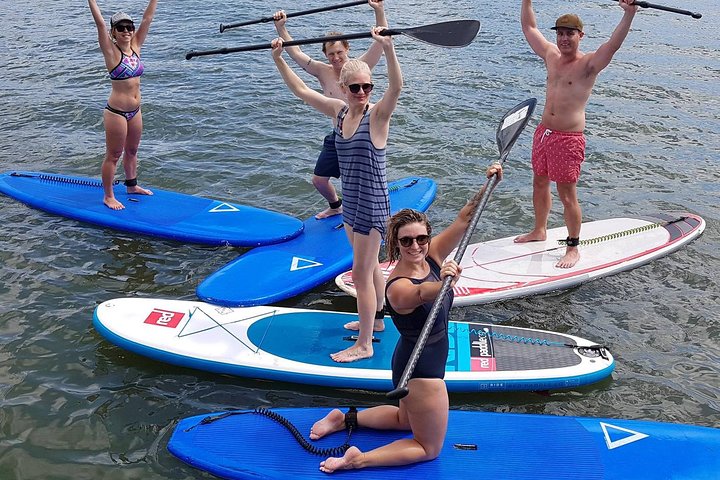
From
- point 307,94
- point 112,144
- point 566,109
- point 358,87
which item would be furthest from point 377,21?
point 112,144

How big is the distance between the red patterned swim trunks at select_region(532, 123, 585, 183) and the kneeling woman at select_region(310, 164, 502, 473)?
260 centimetres

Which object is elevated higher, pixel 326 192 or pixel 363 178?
pixel 363 178

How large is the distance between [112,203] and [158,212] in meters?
0.57

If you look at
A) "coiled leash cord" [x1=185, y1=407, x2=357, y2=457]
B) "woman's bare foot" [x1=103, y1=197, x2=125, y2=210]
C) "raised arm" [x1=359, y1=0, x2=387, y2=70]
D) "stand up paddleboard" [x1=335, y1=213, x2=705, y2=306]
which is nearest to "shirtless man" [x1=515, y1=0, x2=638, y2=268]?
"stand up paddleboard" [x1=335, y1=213, x2=705, y2=306]

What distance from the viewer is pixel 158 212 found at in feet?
26.3

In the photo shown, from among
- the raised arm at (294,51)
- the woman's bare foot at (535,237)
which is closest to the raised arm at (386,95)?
the raised arm at (294,51)

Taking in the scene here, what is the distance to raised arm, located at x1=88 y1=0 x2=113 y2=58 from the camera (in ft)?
23.5

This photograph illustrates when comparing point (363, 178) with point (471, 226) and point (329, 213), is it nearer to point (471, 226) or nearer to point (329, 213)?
point (471, 226)

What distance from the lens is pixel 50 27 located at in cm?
1609

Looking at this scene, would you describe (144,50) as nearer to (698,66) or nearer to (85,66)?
(85,66)

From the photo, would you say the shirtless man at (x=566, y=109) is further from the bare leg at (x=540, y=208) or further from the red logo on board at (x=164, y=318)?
the red logo on board at (x=164, y=318)

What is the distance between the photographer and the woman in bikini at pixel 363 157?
462 cm

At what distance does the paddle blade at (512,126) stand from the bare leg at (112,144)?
4336 mm

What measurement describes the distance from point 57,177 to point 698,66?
11617mm
